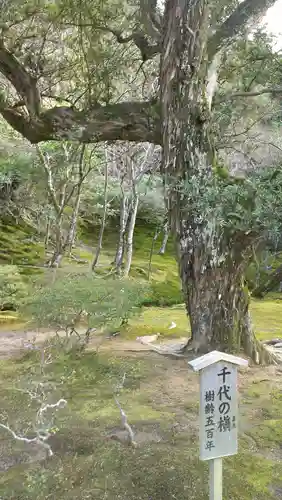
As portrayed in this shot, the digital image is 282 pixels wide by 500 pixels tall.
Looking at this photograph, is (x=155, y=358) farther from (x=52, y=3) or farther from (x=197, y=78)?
(x=52, y=3)

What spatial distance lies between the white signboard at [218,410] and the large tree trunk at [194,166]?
8.12 ft

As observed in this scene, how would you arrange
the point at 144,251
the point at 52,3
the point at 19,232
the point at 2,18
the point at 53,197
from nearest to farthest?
the point at 2,18 < the point at 52,3 < the point at 53,197 < the point at 19,232 < the point at 144,251

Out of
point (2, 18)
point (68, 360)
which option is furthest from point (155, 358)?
point (2, 18)

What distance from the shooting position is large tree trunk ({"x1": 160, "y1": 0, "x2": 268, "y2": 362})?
5250 mm

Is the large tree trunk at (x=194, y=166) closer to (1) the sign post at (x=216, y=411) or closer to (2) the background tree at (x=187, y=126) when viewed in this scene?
(2) the background tree at (x=187, y=126)

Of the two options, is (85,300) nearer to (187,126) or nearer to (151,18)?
(187,126)

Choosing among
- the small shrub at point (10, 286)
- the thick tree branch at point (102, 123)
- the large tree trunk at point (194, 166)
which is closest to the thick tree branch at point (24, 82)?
the thick tree branch at point (102, 123)

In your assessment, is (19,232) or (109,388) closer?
(109,388)

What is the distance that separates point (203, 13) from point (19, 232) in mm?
11296

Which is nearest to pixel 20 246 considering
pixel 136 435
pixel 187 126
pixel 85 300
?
pixel 85 300

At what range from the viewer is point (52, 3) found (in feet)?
20.0

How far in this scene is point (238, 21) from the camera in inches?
226

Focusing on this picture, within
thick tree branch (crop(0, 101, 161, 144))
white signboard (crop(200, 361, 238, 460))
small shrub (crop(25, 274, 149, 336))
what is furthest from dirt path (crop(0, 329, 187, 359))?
white signboard (crop(200, 361, 238, 460))

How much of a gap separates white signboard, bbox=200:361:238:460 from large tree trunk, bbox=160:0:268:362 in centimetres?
248
